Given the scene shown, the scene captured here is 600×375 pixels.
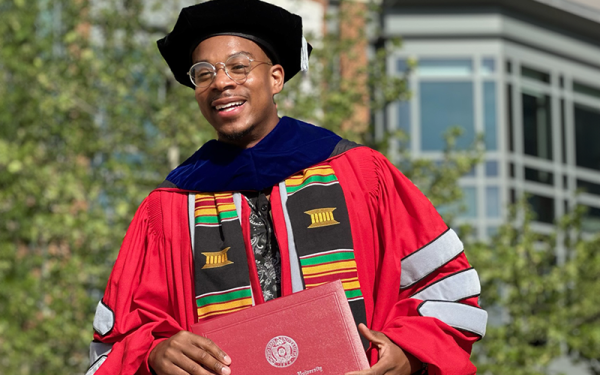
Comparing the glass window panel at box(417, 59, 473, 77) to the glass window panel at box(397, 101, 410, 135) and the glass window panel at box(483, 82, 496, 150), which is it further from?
the glass window panel at box(397, 101, 410, 135)

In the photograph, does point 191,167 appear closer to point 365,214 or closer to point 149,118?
point 365,214

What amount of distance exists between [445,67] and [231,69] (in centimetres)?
1247

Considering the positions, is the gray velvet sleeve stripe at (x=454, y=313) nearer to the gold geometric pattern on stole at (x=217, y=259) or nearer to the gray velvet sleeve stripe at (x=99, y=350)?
the gold geometric pattern on stole at (x=217, y=259)

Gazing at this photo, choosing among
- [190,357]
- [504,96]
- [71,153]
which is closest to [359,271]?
[190,357]

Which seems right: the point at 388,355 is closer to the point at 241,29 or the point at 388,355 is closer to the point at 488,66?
the point at 241,29

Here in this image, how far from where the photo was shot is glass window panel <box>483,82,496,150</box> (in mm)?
14508

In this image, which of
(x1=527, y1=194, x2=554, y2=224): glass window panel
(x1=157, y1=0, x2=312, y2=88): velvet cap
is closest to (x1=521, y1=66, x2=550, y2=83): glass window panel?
(x1=527, y1=194, x2=554, y2=224): glass window panel

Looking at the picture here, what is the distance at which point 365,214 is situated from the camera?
2680 mm

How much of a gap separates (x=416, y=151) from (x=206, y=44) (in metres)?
11.8

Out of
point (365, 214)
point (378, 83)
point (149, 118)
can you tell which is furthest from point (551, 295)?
point (365, 214)

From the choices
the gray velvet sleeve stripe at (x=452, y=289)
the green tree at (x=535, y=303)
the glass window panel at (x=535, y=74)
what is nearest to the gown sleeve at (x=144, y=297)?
the gray velvet sleeve stripe at (x=452, y=289)

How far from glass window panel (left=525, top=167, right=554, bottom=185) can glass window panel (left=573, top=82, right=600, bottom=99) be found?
186 centimetres

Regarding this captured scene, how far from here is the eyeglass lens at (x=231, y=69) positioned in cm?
276

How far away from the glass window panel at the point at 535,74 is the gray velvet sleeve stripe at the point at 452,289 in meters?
13.2
